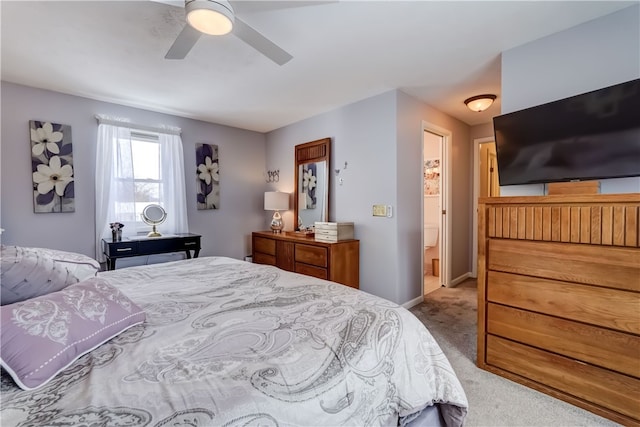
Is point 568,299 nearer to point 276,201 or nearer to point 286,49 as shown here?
point 286,49

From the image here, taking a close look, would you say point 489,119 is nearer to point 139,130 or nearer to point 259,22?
point 259,22

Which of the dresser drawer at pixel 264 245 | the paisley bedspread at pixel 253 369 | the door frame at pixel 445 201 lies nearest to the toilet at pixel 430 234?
the door frame at pixel 445 201

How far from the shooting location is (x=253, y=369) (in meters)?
0.76

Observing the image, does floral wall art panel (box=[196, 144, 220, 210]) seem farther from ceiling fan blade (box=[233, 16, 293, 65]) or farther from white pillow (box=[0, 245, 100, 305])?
white pillow (box=[0, 245, 100, 305])

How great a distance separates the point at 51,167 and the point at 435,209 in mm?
5495

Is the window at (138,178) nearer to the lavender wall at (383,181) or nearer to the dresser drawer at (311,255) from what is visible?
the dresser drawer at (311,255)

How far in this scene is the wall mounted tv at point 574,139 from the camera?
1558mm

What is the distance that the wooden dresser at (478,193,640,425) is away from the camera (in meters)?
1.47

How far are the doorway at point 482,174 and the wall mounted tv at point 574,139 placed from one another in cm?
241

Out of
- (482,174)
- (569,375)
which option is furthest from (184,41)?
(482,174)

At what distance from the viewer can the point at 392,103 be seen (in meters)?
3.00

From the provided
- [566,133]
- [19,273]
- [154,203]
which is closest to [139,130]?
[154,203]

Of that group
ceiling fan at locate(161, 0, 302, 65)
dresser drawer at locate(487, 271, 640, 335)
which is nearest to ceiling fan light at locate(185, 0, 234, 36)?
ceiling fan at locate(161, 0, 302, 65)

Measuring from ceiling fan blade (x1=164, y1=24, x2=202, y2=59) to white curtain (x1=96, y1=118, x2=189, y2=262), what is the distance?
78.1 inches
